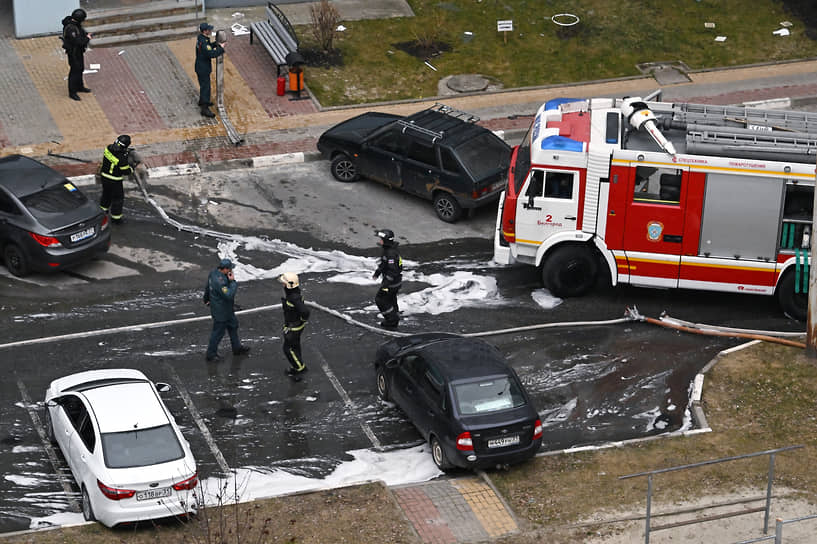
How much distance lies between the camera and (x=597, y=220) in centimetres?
1841

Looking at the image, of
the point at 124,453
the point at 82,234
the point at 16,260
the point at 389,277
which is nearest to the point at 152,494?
the point at 124,453

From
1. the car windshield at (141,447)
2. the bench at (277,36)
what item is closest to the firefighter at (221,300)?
the car windshield at (141,447)

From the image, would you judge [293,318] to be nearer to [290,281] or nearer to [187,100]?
[290,281]

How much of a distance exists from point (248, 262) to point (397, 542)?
8.19 meters

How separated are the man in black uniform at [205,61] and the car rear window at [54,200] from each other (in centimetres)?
546

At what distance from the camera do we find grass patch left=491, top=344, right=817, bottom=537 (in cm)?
1394

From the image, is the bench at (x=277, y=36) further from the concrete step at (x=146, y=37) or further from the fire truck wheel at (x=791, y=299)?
the fire truck wheel at (x=791, y=299)

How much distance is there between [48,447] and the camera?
14.8 metres

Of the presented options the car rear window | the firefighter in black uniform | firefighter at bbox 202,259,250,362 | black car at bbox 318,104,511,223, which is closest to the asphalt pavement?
black car at bbox 318,104,511,223

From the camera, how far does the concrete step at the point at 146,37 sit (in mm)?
27081

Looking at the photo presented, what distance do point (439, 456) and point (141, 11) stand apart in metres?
16.9

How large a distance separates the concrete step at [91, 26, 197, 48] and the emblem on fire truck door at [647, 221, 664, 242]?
13773mm

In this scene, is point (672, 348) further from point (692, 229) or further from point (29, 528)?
point (29, 528)

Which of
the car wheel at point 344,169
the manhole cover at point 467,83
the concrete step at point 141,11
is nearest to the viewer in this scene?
the car wheel at point 344,169
